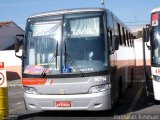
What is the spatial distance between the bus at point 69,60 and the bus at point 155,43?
1596 mm

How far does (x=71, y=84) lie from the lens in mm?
10523

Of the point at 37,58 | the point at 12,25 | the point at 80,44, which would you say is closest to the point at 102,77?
the point at 80,44

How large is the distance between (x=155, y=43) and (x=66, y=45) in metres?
3.19

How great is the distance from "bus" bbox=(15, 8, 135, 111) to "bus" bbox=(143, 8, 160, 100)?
1596mm

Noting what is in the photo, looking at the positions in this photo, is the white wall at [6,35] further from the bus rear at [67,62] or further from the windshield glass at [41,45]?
the bus rear at [67,62]

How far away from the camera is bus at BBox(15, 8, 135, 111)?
1051 cm

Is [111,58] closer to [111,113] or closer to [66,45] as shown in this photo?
[66,45]

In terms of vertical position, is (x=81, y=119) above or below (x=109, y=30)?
below

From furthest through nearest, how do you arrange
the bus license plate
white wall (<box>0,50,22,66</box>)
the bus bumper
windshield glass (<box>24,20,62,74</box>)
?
white wall (<box>0,50,22,66</box>) → windshield glass (<box>24,20,62,74</box>) → the bus license plate → the bus bumper

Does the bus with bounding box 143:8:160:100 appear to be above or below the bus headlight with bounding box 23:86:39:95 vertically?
above

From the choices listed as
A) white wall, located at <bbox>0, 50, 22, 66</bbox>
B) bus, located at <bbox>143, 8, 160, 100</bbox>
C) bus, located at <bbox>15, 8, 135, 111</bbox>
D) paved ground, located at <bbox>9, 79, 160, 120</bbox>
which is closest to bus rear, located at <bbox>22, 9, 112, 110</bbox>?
bus, located at <bbox>15, 8, 135, 111</bbox>

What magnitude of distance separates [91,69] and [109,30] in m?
1.42

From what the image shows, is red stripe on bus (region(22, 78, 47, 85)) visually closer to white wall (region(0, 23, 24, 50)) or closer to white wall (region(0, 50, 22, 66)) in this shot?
white wall (region(0, 50, 22, 66))

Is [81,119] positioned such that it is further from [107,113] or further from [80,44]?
[80,44]
